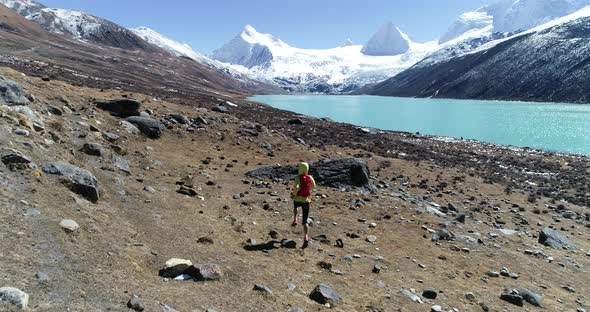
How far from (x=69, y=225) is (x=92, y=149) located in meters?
8.55

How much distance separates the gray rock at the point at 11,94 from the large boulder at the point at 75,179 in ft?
17.9

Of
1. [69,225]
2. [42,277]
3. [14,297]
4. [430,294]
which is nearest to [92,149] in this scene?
[69,225]

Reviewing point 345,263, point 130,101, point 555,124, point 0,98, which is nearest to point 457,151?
point 130,101

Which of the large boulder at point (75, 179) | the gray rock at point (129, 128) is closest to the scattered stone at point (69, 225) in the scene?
the large boulder at point (75, 179)

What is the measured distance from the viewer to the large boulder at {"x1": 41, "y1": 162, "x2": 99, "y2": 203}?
46.6 ft

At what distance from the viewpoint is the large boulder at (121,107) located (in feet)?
93.9

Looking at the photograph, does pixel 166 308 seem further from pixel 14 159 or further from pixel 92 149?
pixel 92 149

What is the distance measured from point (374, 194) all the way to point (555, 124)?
91225mm

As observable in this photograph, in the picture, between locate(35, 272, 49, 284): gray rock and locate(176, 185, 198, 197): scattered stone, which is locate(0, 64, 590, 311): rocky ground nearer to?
locate(35, 272, 49, 284): gray rock

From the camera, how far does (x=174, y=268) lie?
11.6 m

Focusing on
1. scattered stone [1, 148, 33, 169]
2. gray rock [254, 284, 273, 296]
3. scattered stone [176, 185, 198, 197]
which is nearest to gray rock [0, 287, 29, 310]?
gray rock [254, 284, 273, 296]

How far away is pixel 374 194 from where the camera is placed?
81.0ft

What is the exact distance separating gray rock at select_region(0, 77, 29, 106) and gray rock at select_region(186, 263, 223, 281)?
11.5 m

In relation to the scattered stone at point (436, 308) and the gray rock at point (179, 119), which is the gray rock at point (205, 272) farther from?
the gray rock at point (179, 119)
